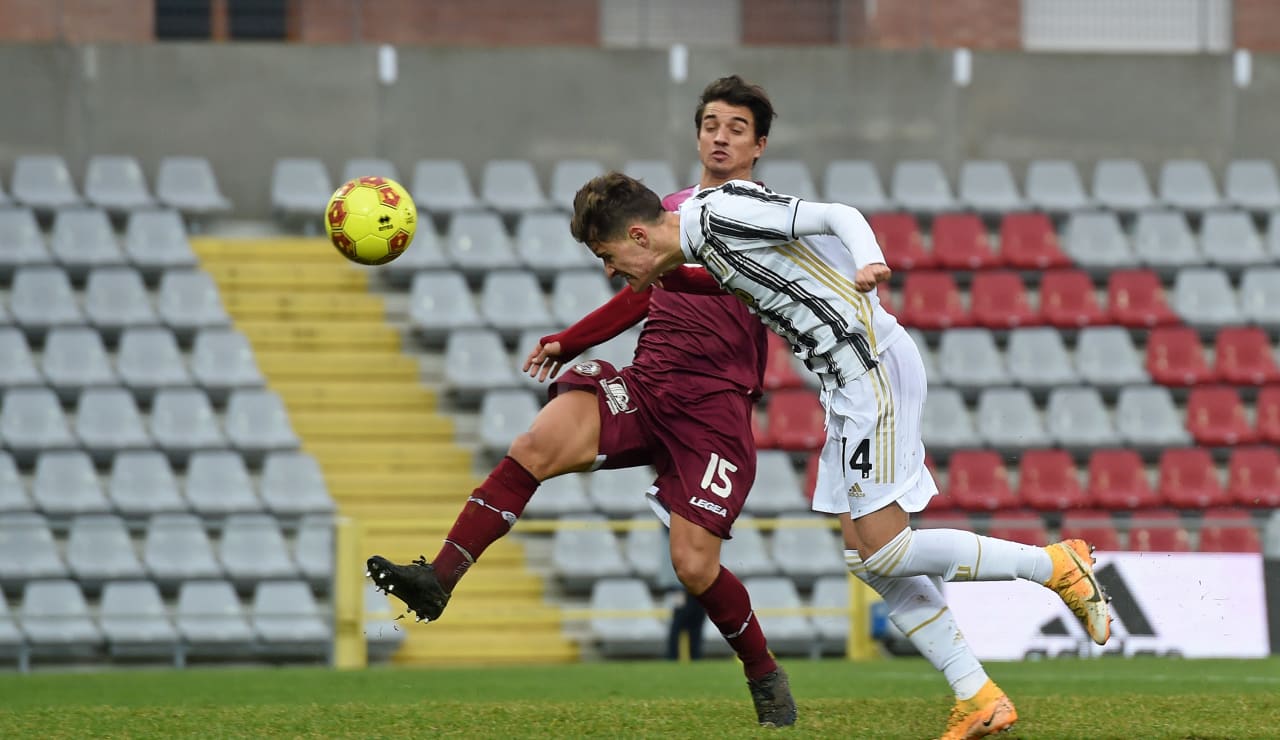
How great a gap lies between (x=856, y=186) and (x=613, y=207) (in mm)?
11666

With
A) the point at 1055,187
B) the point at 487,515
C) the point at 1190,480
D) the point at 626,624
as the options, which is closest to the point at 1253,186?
the point at 1055,187

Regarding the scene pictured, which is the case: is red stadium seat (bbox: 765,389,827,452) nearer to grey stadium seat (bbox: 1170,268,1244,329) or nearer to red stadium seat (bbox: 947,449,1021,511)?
red stadium seat (bbox: 947,449,1021,511)

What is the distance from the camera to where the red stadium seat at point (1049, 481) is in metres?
14.8

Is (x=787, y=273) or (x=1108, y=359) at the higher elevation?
(x=787, y=273)

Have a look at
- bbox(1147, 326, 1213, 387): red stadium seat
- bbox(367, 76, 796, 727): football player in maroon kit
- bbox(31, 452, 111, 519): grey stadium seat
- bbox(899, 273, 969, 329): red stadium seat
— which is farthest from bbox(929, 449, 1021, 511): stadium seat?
bbox(367, 76, 796, 727): football player in maroon kit

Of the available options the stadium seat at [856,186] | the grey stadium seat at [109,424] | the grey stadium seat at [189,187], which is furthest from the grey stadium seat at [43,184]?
the stadium seat at [856,186]

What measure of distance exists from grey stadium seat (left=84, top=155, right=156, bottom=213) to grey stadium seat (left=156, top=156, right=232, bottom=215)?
0.19 meters

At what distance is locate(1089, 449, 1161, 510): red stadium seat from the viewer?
583 inches

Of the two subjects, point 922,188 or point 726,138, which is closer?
point 726,138

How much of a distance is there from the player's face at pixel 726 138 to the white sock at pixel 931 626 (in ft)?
5.31

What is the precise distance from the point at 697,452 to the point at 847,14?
1307 centimetres

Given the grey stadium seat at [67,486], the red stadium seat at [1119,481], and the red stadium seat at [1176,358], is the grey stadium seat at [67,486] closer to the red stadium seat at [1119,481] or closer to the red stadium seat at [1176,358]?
the red stadium seat at [1119,481]

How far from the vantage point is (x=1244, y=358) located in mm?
16125

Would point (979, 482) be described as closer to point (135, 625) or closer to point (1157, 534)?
point (1157, 534)
